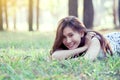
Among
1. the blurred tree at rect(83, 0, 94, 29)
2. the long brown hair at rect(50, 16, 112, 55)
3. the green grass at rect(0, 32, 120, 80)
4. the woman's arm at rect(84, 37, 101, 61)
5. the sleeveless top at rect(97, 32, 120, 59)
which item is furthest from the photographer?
the blurred tree at rect(83, 0, 94, 29)

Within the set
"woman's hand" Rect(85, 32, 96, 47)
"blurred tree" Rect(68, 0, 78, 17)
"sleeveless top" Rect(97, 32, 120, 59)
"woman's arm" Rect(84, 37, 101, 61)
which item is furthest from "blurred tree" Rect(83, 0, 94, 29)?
"woman's arm" Rect(84, 37, 101, 61)

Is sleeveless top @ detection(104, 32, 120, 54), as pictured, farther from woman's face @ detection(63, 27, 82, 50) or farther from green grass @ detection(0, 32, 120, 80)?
green grass @ detection(0, 32, 120, 80)

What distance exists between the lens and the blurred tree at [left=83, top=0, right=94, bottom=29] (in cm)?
2112

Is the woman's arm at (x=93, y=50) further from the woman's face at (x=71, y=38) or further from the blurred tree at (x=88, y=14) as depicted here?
the blurred tree at (x=88, y=14)

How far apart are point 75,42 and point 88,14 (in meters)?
16.1

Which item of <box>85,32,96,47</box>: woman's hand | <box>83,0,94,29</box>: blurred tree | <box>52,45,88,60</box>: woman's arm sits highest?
<box>85,32,96,47</box>: woman's hand

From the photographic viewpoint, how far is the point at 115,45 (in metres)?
6.12

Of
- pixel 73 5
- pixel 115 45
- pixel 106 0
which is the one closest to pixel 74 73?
pixel 115 45

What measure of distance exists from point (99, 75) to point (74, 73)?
242 mm

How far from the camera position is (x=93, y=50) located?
5320 millimetres

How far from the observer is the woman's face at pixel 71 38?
5425 mm

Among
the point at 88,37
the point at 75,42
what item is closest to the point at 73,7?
the point at 88,37

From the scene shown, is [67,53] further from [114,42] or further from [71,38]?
[114,42]

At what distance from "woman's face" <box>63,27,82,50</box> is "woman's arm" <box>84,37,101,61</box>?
18 cm
